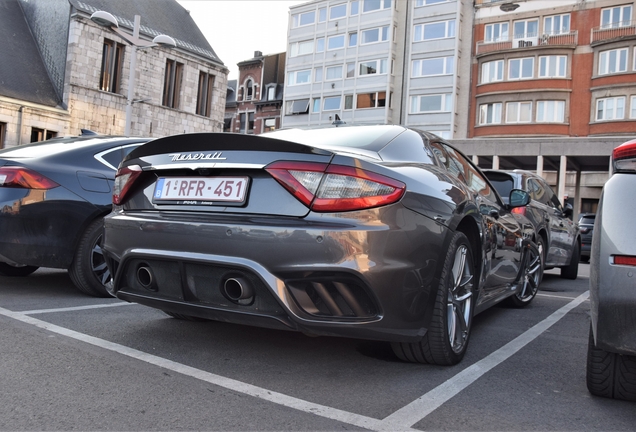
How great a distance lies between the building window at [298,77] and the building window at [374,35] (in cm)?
564

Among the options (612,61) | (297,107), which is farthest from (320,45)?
(612,61)

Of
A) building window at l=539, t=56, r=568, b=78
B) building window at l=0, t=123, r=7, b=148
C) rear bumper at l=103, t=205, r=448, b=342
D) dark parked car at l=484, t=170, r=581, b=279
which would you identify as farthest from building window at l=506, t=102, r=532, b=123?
rear bumper at l=103, t=205, r=448, b=342

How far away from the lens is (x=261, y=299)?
113 inches

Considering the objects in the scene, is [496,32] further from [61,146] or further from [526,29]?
[61,146]

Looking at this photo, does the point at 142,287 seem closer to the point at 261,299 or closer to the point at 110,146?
the point at 261,299

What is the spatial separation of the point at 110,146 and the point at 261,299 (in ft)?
10.3

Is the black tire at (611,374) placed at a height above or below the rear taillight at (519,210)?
below

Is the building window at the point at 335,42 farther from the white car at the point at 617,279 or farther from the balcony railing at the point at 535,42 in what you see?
the white car at the point at 617,279

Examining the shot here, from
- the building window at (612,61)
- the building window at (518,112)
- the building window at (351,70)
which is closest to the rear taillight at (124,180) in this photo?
the building window at (518,112)

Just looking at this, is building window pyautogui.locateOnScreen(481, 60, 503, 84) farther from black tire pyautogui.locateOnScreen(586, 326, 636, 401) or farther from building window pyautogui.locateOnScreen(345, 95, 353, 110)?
black tire pyautogui.locateOnScreen(586, 326, 636, 401)

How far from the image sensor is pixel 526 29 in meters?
39.9

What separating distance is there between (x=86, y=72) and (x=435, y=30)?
24483mm

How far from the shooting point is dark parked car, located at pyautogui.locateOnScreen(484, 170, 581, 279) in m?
6.86

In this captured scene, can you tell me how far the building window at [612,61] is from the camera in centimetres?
3616
